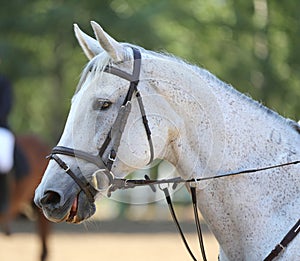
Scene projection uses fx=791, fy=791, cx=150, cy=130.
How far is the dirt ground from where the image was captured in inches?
487

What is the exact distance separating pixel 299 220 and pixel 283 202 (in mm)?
145

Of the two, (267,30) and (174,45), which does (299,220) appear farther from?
(174,45)

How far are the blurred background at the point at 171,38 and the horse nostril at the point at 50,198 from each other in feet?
40.6

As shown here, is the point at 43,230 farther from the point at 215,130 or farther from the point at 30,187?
the point at 215,130

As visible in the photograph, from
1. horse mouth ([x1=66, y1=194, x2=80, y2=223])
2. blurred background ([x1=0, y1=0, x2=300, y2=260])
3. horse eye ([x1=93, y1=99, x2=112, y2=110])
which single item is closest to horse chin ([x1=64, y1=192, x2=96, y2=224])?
horse mouth ([x1=66, y1=194, x2=80, y2=223])

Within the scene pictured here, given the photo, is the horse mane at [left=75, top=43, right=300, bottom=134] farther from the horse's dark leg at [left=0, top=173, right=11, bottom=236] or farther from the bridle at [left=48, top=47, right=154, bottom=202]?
the horse's dark leg at [left=0, top=173, right=11, bottom=236]

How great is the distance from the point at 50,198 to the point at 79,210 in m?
0.15

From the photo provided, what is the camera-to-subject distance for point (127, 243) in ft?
48.0

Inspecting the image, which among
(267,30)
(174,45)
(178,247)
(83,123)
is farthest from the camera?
(174,45)

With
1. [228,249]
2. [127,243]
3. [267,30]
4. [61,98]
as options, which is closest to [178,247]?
[127,243]

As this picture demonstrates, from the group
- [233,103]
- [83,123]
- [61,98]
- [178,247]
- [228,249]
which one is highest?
[233,103]

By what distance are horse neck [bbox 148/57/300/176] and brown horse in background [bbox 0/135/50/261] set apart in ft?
23.8

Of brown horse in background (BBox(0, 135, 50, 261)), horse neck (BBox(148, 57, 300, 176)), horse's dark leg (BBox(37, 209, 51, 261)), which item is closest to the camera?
horse neck (BBox(148, 57, 300, 176))

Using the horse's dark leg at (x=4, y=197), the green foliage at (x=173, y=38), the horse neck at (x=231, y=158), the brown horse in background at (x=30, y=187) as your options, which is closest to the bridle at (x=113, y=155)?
the horse neck at (x=231, y=158)
